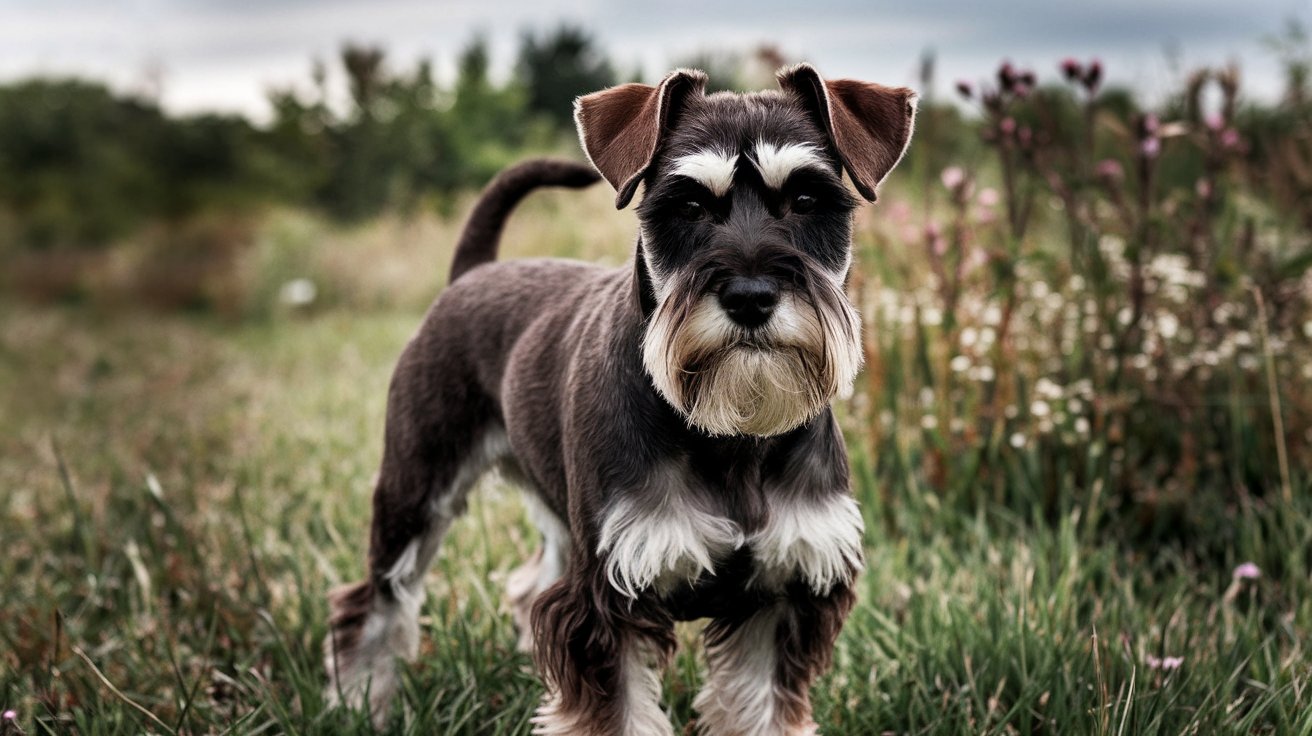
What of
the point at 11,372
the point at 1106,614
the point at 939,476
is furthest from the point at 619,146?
the point at 11,372

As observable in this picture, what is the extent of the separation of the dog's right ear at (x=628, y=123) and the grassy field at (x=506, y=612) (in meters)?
1.71

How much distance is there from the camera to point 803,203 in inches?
111

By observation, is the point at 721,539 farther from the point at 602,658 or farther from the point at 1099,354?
the point at 1099,354

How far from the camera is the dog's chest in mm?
2785

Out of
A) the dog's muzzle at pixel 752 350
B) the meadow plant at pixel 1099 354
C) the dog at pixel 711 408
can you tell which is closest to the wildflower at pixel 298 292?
the meadow plant at pixel 1099 354

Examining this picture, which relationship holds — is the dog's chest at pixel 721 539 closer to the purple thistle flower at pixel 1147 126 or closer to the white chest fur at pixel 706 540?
the white chest fur at pixel 706 540

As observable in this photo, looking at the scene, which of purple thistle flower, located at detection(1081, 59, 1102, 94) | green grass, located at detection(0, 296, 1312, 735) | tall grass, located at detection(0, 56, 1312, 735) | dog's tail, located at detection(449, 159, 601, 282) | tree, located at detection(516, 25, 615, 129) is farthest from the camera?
tree, located at detection(516, 25, 615, 129)

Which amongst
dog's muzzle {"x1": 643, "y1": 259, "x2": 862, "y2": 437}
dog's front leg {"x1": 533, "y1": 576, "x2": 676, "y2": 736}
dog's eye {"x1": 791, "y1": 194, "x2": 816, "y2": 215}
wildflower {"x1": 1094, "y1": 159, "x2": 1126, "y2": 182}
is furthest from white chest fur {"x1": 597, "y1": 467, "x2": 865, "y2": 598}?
wildflower {"x1": 1094, "y1": 159, "x2": 1126, "y2": 182}

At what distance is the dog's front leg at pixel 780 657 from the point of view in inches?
122

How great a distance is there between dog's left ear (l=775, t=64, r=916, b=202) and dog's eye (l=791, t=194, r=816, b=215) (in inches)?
6.5

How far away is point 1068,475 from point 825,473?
2.63 m

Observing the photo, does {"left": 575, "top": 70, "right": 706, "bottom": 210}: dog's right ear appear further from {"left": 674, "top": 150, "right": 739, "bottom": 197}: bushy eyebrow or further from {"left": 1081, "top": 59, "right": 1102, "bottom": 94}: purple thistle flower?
{"left": 1081, "top": 59, "right": 1102, "bottom": 94}: purple thistle flower

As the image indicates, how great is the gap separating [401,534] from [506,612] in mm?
628

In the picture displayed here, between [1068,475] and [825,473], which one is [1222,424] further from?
[825,473]
